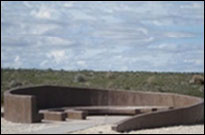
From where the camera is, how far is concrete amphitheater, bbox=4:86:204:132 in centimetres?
2253

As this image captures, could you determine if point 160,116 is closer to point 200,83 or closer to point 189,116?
point 189,116

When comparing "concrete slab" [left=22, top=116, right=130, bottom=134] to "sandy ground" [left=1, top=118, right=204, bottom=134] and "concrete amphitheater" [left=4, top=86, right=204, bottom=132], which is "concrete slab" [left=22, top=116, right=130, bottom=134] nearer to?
"sandy ground" [left=1, top=118, right=204, bottom=134]

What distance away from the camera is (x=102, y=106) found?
28391 millimetres

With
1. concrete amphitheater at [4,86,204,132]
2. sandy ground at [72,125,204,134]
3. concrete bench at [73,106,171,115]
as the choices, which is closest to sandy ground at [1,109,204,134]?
sandy ground at [72,125,204,134]

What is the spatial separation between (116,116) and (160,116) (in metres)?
3.67

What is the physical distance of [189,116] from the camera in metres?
24.3

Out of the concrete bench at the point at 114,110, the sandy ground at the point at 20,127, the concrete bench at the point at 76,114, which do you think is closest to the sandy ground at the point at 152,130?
the sandy ground at the point at 20,127

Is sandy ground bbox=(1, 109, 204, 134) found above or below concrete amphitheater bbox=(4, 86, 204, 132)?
below

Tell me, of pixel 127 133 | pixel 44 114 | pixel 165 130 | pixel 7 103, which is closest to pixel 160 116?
pixel 165 130

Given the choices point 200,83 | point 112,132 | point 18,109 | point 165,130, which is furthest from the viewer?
point 200,83

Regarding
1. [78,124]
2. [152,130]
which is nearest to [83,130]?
[78,124]

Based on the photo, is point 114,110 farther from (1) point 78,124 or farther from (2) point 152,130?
(2) point 152,130

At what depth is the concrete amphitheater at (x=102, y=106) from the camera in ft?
73.9

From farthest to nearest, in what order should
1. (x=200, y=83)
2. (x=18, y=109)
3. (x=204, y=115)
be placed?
(x=200, y=83), (x=204, y=115), (x=18, y=109)
